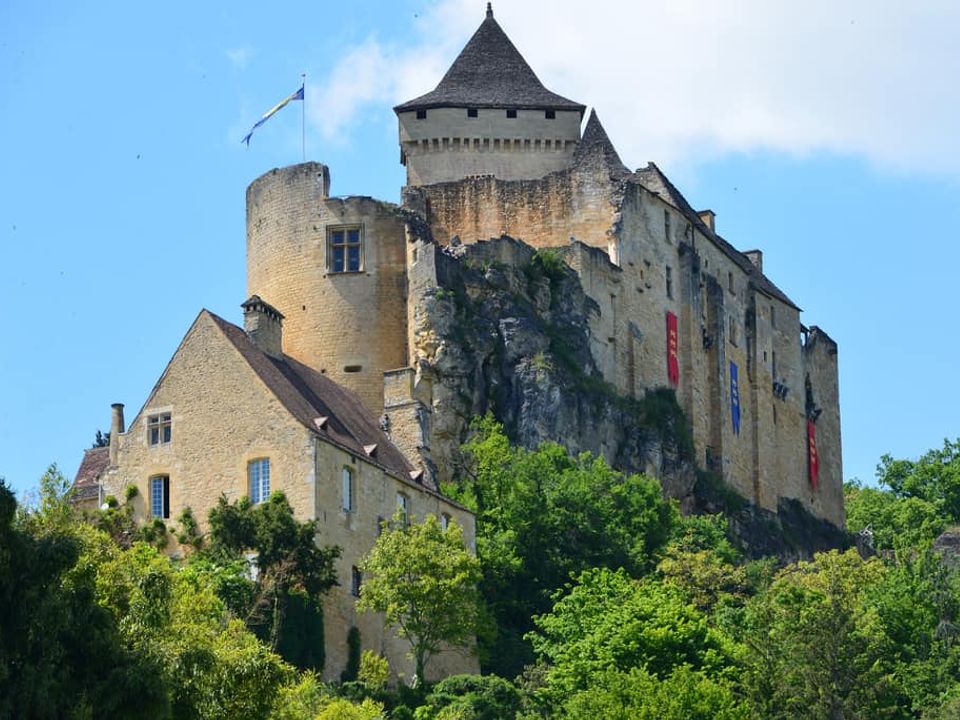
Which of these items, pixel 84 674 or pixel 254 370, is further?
pixel 254 370

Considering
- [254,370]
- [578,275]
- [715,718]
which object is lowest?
[715,718]

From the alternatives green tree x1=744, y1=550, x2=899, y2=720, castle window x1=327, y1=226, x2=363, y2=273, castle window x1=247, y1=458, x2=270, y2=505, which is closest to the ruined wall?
castle window x1=327, y1=226, x2=363, y2=273

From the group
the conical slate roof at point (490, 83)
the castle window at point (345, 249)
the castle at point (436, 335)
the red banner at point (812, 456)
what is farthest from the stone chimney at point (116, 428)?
the red banner at point (812, 456)

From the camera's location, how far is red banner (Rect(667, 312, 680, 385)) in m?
83.2

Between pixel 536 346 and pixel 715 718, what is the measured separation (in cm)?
2262

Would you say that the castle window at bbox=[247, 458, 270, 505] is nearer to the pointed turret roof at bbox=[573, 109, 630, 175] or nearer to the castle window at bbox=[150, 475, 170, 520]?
the castle window at bbox=[150, 475, 170, 520]

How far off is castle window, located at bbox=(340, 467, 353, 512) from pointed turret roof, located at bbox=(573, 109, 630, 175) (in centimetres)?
2422

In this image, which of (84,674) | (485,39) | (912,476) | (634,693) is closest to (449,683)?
(634,693)

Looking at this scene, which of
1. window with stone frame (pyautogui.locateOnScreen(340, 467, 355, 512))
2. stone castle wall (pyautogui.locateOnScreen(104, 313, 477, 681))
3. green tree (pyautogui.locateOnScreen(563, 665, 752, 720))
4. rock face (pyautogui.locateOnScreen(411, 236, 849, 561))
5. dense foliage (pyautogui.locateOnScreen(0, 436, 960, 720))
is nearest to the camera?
dense foliage (pyautogui.locateOnScreen(0, 436, 960, 720))

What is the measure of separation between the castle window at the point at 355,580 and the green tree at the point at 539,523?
457 cm

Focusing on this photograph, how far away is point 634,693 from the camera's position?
55594 millimetres

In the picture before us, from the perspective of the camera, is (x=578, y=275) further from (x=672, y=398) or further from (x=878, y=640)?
(x=878, y=640)

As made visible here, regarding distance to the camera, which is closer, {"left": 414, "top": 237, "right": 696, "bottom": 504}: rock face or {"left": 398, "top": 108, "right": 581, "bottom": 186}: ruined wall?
{"left": 414, "top": 237, "right": 696, "bottom": 504}: rock face

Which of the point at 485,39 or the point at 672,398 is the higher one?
the point at 485,39
